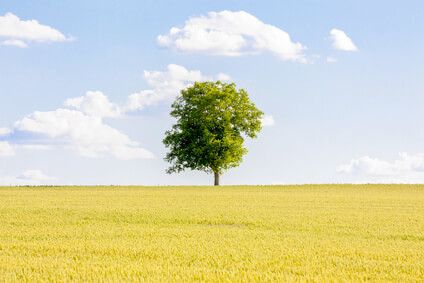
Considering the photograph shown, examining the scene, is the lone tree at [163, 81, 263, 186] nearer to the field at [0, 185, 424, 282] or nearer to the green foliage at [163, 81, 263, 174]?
the green foliage at [163, 81, 263, 174]

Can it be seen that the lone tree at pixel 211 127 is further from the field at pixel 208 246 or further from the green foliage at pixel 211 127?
the field at pixel 208 246

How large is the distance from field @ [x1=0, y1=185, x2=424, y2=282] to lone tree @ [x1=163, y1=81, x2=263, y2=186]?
39.8 meters

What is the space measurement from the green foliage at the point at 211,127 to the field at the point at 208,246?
1565 inches

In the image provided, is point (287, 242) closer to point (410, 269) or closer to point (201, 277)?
point (410, 269)

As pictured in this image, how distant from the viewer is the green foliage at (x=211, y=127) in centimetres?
7169

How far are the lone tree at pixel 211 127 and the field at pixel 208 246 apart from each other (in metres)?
39.8

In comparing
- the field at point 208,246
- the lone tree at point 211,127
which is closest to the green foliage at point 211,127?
the lone tree at point 211,127

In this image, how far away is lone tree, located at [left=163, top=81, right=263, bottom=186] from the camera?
7169cm

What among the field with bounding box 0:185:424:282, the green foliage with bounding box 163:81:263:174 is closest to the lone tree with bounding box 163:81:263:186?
the green foliage with bounding box 163:81:263:174

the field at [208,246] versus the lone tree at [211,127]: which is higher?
the lone tree at [211,127]

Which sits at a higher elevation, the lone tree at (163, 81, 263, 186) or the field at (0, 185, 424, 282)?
the lone tree at (163, 81, 263, 186)

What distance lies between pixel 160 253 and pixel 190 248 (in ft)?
4.07

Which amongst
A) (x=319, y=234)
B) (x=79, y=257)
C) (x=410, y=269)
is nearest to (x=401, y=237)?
(x=319, y=234)

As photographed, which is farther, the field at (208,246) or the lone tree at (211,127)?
the lone tree at (211,127)
